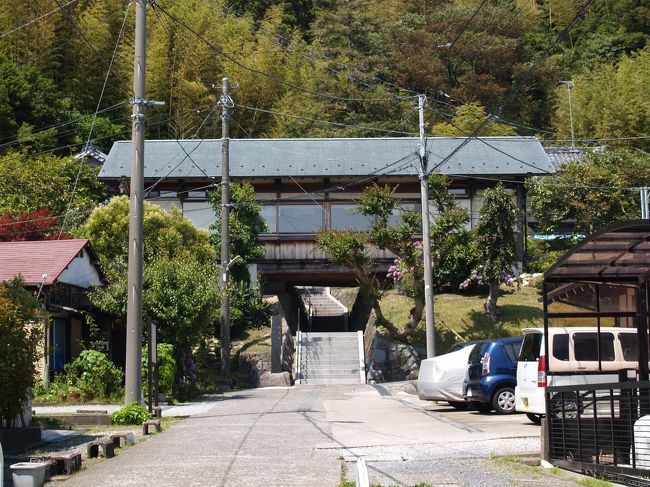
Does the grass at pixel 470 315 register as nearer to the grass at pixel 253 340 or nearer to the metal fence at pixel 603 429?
the grass at pixel 253 340

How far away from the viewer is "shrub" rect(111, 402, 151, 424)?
15844 millimetres

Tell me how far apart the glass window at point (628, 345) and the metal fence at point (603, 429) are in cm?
216

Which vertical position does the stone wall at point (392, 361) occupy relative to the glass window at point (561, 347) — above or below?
below

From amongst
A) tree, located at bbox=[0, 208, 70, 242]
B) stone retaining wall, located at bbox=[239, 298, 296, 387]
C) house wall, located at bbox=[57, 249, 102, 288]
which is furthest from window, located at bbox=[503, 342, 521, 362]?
tree, located at bbox=[0, 208, 70, 242]

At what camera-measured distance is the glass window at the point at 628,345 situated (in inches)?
488

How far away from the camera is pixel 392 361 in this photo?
99.5 feet

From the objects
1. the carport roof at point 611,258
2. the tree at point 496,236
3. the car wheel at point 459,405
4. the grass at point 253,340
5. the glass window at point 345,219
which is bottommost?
the car wheel at point 459,405

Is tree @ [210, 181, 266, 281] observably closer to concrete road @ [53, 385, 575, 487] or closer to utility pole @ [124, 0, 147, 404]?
concrete road @ [53, 385, 575, 487]

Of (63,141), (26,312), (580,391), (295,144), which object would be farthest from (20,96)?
(580,391)

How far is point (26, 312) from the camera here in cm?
1279

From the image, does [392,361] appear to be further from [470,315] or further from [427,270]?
[427,270]

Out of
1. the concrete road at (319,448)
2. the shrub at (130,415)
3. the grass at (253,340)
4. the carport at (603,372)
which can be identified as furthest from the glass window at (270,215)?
the carport at (603,372)

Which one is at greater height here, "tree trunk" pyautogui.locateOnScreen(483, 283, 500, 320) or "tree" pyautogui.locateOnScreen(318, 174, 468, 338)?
"tree" pyautogui.locateOnScreen(318, 174, 468, 338)

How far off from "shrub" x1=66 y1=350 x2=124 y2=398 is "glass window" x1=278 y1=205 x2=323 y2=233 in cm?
1596
